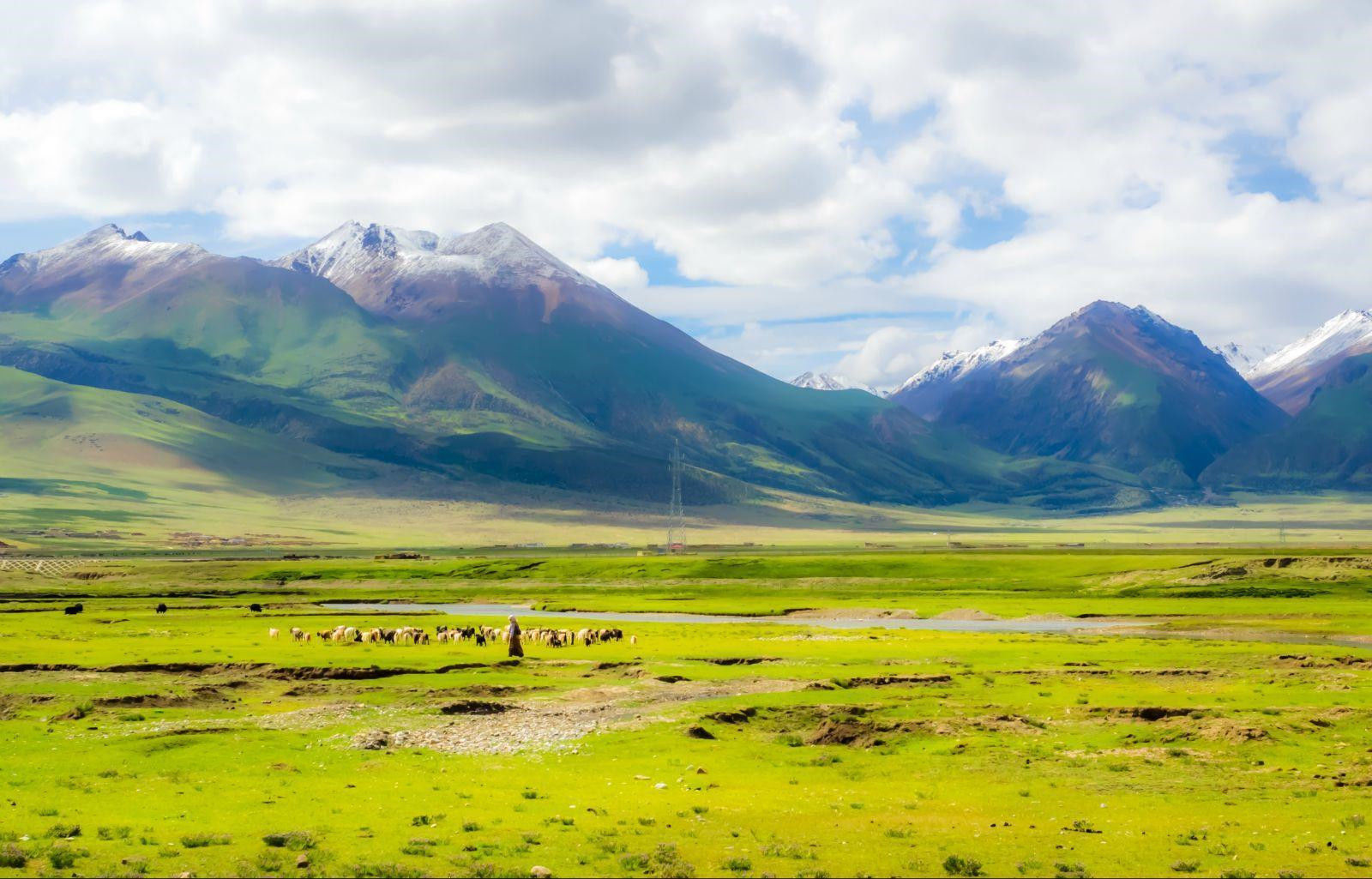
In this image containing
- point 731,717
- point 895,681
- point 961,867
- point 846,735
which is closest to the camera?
point 961,867

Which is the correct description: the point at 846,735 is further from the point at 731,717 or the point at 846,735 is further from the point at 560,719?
the point at 560,719

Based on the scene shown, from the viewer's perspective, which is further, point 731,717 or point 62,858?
point 731,717

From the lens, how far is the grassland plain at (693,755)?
78.4 ft

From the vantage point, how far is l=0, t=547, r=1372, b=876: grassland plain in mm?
23891

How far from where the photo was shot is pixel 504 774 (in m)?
33.5

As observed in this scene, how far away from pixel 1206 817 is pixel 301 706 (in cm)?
3331

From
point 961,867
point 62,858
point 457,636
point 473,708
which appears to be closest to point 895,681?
point 473,708

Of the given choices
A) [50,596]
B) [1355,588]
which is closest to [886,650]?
[1355,588]

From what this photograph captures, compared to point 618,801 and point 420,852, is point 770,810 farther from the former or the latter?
point 420,852

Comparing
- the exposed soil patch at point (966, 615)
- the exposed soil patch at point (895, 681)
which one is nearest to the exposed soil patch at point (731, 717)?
the exposed soil patch at point (895, 681)

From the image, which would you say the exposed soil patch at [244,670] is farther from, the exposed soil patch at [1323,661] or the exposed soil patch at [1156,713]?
the exposed soil patch at [1323,661]

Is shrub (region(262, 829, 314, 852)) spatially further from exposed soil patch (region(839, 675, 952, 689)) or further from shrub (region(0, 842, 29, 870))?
exposed soil patch (region(839, 675, 952, 689))

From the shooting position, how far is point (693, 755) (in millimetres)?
36750

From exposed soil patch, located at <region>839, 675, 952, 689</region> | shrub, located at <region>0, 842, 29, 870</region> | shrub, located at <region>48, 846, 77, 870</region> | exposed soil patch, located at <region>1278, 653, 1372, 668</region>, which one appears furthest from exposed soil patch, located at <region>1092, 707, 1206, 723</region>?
shrub, located at <region>0, 842, 29, 870</region>
